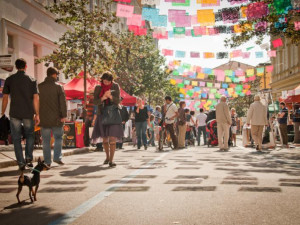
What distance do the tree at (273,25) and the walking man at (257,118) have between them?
3.47 m

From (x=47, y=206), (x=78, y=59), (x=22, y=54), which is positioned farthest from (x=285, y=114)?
(x=47, y=206)

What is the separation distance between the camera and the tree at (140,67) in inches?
1437

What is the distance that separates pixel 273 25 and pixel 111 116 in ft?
36.0

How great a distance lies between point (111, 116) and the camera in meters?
9.79

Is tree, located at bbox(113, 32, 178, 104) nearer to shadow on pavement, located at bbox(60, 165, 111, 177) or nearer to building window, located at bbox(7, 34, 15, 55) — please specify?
building window, located at bbox(7, 34, 15, 55)

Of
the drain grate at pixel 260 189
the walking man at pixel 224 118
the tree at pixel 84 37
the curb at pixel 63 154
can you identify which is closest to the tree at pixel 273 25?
the walking man at pixel 224 118

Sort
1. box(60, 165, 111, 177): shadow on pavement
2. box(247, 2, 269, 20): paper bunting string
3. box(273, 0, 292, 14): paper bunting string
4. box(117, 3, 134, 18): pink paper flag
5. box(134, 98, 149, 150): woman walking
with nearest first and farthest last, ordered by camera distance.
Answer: box(60, 165, 111, 177): shadow on pavement < box(273, 0, 292, 14): paper bunting string < box(134, 98, 149, 150): woman walking < box(247, 2, 269, 20): paper bunting string < box(117, 3, 134, 18): pink paper flag

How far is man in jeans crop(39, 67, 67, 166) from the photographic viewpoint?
9.16 metres

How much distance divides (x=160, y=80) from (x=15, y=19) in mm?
25878

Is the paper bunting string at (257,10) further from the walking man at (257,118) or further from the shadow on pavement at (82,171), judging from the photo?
the shadow on pavement at (82,171)

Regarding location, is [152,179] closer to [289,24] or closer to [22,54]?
[289,24]

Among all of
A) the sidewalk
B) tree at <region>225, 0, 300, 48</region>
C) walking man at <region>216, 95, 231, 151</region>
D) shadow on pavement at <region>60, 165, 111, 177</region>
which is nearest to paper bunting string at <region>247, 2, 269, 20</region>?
tree at <region>225, 0, 300, 48</region>

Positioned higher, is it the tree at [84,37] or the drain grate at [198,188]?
the tree at [84,37]

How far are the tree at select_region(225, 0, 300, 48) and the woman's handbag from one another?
947 cm
